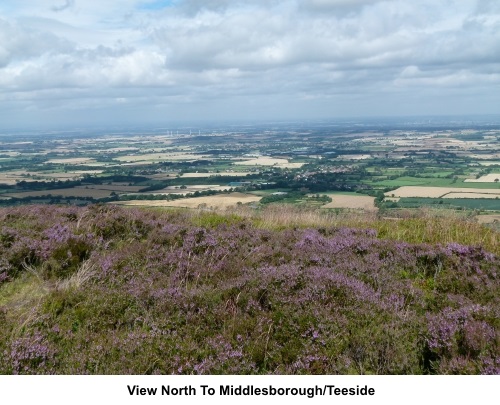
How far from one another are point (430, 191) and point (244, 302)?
30.3 metres

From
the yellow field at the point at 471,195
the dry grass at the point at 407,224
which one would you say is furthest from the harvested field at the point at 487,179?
the dry grass at the point at 407,224

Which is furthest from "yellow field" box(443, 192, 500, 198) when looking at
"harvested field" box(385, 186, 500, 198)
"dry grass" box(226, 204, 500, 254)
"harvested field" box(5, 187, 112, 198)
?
"harvested field" box(5, 187, 112, 198)

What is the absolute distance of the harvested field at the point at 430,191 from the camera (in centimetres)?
3002

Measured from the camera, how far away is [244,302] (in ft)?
19.5

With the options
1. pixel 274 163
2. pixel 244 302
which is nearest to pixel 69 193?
pixel 244 302

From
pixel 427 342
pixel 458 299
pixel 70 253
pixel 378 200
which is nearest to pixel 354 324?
pixel 427 342

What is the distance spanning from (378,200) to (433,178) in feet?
61.4

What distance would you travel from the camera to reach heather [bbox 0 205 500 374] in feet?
14.9

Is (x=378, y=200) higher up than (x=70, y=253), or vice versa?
(x=70, y=253)

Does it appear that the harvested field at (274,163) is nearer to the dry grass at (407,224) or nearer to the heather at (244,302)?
the dry grass at (407,224)

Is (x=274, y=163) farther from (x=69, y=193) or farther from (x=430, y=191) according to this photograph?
(x=69, y=193)

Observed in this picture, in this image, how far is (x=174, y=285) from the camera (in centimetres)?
671
